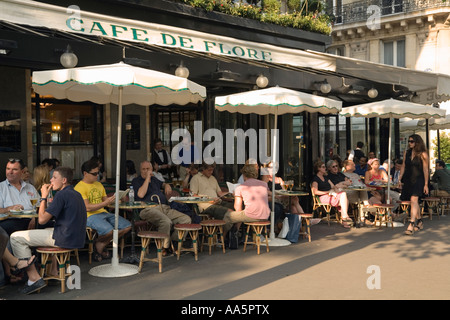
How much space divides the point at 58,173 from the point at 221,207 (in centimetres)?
313

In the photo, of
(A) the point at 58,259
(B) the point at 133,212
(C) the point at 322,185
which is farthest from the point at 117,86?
(C) the point at 322,185

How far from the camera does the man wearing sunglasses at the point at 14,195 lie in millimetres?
5633

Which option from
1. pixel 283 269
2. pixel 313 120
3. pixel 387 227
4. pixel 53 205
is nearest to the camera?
pixel 53 205

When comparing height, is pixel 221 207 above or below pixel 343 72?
below

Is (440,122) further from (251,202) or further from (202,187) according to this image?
(251,202)

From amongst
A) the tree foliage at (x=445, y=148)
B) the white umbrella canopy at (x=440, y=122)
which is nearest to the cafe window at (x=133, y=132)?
the white umbrella canopy at (x=440, y=122)

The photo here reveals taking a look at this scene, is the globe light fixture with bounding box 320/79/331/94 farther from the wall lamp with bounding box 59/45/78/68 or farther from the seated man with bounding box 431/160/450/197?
the wall lamp with bounding box 59/45/78/68

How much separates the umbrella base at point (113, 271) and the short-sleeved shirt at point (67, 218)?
2.58 feet

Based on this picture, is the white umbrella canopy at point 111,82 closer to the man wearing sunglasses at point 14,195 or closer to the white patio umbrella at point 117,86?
the white patio umbrella at point 117,86

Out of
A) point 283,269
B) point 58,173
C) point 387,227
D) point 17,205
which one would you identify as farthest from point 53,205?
point 387,227

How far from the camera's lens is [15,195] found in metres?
5.87

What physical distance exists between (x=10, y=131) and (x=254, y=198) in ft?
15.9

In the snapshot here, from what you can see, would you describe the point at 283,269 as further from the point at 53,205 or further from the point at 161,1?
the point at 161,1

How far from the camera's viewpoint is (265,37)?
11.9m
